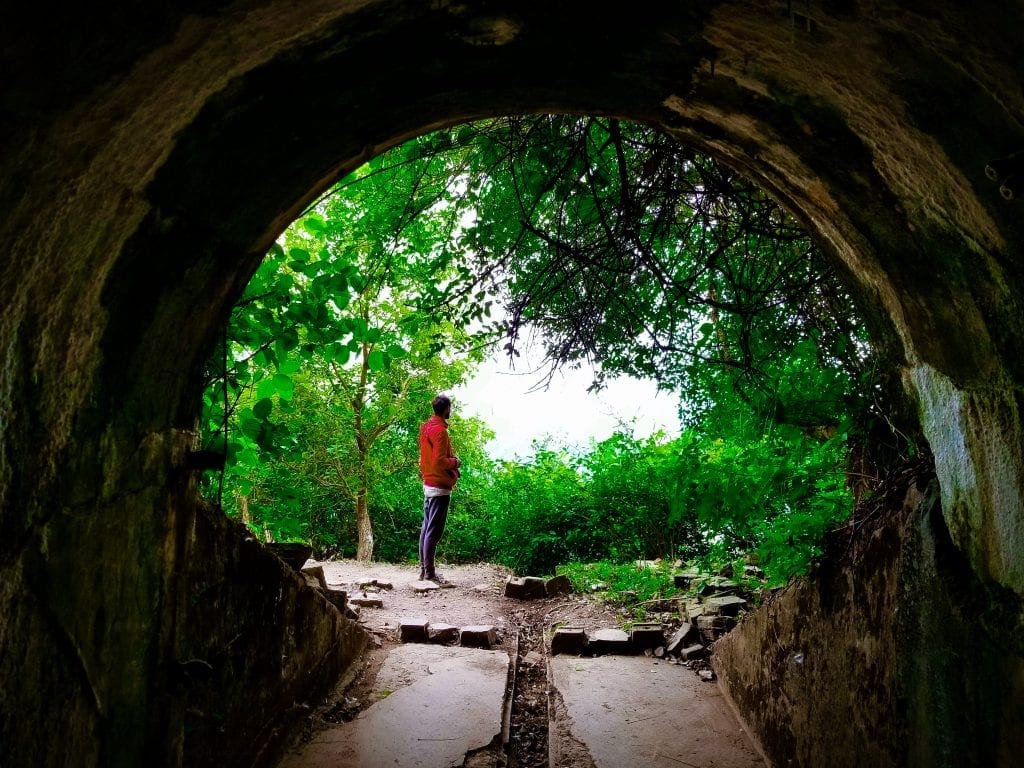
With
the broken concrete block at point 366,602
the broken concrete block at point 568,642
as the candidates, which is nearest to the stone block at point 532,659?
the broken concrete block at point 568,642

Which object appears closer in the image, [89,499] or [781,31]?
[781,31]

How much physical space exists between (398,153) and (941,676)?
132 inches

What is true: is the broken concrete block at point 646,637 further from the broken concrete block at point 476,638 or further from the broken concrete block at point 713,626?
the broken concrete block at point 476,638

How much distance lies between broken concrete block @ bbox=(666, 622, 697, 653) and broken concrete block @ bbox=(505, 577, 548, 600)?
2.57 meters

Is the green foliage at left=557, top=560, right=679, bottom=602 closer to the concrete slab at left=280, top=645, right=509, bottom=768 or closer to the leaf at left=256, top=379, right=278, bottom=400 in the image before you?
the concrete slab at left=280, top=645, right=509, bottom=768

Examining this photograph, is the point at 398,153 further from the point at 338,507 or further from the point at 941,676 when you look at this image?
the point at 338,507

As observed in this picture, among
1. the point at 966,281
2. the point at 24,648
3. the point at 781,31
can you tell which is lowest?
the point at 24,648

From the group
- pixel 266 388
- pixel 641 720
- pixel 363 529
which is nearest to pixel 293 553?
pixel 266 388

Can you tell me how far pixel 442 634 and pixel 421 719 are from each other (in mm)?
1681

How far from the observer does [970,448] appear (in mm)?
1663

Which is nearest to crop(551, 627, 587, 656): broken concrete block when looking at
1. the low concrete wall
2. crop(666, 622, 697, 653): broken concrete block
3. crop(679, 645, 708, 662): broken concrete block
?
crop(666, 622, 697, 653): broken concrete block

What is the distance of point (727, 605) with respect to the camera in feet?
17.4

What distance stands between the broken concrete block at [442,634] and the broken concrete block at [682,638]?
180 centimetres

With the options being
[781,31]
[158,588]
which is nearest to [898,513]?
[781,31]
